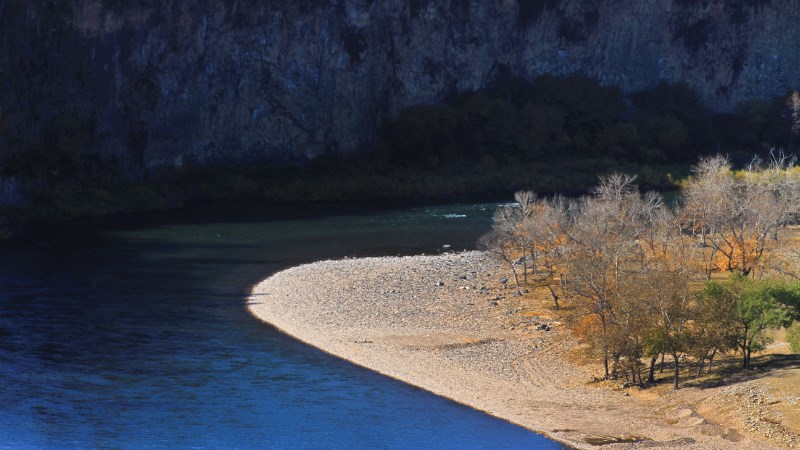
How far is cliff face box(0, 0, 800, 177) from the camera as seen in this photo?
76875 mm

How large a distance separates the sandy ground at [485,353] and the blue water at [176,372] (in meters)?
1.11

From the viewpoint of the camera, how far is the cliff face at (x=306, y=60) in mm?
76875

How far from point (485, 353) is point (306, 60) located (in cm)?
6046

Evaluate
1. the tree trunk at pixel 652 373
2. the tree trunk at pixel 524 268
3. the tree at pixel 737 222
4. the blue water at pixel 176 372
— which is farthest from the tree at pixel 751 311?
the tree trunk at pixel 524 268

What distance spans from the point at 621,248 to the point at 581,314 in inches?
132

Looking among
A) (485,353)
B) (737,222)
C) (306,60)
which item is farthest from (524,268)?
(306,60)

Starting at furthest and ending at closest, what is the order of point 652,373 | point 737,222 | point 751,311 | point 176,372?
point 737,222, point 176,372, point 652,373, point 751,311

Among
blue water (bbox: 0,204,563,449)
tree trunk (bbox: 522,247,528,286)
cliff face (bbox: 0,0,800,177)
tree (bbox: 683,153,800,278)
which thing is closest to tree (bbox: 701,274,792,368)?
blue water (bbox: 0,204,563,449)

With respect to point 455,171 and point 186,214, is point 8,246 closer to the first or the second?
point 186,214

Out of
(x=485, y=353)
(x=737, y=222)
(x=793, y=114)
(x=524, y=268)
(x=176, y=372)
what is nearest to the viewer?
(x=176, y=372)

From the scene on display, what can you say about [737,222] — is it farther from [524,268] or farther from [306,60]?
[306,60]

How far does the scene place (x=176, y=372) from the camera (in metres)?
33.2

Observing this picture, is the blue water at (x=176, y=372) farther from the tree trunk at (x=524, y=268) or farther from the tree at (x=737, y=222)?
the tree at (x=737, y=222)

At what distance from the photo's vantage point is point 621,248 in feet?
118
